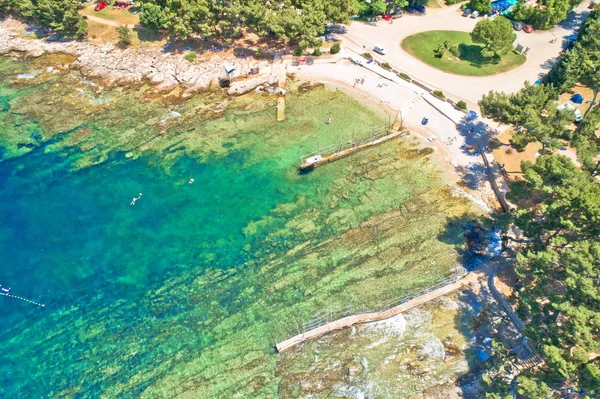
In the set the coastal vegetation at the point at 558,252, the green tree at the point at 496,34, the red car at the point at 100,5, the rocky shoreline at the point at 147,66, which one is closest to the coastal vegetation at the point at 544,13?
the green tree at the point at 496,34

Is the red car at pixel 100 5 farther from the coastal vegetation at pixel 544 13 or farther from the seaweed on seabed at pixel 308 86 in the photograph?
the coastal vegetation at pixel 544 13

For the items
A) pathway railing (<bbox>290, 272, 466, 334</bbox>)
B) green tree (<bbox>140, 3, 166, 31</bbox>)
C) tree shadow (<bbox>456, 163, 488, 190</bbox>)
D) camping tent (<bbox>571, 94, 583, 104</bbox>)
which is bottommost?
pathway railing (<bbox>290, 272, 466, 334</bbox>)

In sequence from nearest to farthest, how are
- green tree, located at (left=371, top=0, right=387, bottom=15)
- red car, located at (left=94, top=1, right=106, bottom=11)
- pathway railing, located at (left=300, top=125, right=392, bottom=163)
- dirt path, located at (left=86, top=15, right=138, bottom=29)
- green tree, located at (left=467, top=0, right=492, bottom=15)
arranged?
pathway railing, located at (left=300, top=125, right=392, bottom=163), green tree, located at (left=371, top=0, right=387, bottom=15), green tree, located at (left=467, top=0, right=492, bottom=15), dirt path, located at (left=86, top=15, right=138, bottom=29), red car, located at (left=94, top=1, right=106, bottom=11)

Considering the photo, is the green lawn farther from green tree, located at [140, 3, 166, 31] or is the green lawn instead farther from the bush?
green tree, located at [140, 3, 166, 31]

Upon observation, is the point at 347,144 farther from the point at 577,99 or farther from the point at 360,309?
the point at 577,99

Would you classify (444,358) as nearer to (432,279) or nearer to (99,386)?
(432,279)

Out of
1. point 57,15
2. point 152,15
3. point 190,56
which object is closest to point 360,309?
point 190,56

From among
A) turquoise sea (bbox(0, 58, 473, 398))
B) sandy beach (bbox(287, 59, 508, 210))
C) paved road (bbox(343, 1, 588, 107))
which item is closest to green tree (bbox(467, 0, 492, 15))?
paved road (bbox(343, 1, 588, 107))
